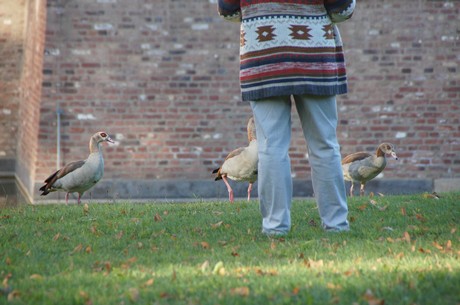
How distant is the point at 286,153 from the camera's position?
6.16 meters

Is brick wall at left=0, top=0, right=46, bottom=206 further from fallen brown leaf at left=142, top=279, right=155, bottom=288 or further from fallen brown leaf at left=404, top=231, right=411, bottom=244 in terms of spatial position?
fallen brown leaf at left=142, top=279, right=155, bottom=288

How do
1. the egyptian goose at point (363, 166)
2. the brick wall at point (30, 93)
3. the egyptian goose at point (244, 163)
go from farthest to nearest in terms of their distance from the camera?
1. the brick wall at point (30, 93)
2. the egyptian goose at point (363, 166)
3. the egyptian goose at point (244, 163)

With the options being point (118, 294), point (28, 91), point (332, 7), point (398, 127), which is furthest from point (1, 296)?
point (28, 91)

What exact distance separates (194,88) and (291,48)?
770 centimetres

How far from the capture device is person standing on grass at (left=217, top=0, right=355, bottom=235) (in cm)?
Answer: 592

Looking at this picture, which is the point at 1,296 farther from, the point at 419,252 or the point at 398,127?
the point at 398,127

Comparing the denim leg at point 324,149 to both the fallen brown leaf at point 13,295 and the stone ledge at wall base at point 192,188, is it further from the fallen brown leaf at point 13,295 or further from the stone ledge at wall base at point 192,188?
the stone ledge at wall base at point 192,188

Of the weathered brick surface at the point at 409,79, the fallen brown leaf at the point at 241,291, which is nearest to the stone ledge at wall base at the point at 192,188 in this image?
the weathered brick surface at the point at 409,79

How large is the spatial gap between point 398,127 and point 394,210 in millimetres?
5943

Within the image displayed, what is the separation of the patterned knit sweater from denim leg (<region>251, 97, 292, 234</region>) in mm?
159

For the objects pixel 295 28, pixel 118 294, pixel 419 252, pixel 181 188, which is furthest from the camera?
pixel 181 188

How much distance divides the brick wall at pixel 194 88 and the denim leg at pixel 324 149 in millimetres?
7213

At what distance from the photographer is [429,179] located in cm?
1347

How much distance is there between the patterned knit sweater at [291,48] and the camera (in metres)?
5.91
